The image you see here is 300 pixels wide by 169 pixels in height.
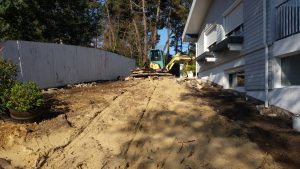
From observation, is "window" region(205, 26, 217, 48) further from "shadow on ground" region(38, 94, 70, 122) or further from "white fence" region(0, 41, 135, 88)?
"shadow on ground" region(38, 94, 70, 122)

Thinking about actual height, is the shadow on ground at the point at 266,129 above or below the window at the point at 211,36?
below

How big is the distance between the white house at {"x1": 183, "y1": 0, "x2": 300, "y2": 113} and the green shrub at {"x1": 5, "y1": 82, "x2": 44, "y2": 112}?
5977 mm

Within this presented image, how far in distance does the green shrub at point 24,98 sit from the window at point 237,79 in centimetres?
755

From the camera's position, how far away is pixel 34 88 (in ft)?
26.4


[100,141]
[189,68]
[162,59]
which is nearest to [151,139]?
[100,141]

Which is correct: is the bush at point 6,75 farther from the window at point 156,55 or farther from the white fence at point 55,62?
the window at point 156,55

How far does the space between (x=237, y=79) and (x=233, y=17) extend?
8.06 ft

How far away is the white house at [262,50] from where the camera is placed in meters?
8.62

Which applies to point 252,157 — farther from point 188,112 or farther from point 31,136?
point 31,136

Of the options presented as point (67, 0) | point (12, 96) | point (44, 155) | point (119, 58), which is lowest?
point (44, 155)

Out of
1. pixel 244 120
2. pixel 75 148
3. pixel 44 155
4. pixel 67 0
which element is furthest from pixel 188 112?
pixel 67 0

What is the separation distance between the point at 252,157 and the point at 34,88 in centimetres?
502

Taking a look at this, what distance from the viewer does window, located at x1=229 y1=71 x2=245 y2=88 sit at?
41.7 ft

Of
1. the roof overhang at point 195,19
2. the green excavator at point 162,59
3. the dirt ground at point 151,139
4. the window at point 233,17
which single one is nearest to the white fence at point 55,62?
the dirt ground at point 151,139
